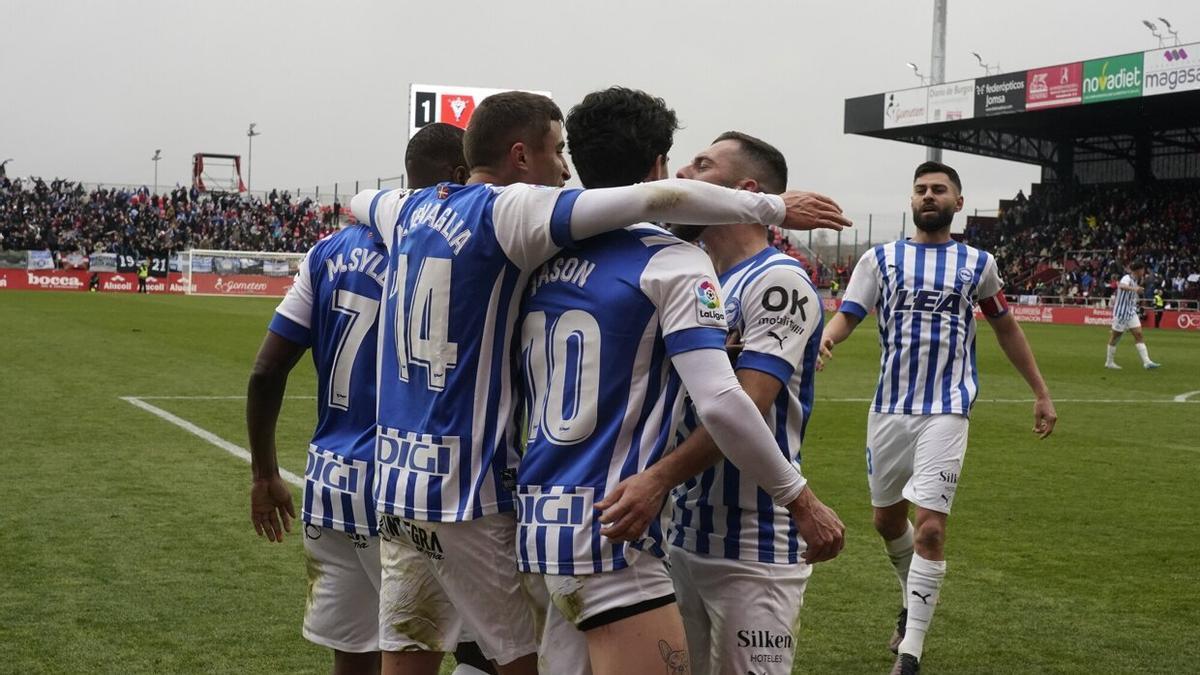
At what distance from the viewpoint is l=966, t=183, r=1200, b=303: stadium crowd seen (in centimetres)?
4538

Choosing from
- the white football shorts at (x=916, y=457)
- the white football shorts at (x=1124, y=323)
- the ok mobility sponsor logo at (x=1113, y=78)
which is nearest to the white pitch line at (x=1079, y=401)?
the white football shorts at (x=1124, y=323)

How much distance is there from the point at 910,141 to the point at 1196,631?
155 ft

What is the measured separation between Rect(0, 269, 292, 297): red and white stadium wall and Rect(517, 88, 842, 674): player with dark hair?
163 feet

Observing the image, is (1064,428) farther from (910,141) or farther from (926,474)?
(910,141)

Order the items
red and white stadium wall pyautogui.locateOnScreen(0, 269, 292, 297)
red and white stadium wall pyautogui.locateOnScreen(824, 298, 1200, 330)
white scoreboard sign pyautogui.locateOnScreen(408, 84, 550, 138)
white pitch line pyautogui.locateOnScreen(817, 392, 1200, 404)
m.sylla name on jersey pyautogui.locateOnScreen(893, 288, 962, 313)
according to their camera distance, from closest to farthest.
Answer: m.sylla name on jersey pyautogui.locateOnScreen(893, 288, 962, 313) → white pitch line pyautogui.locateOnScreen(817, 392, 1200, 404) → white scoreboard sign pyautogui.locateOnScreen(408, 84, 550, 138) → red and white stadium wall pyautogui.locateOnScreen(824, 298, 1200, 330) → red and white stadium wall pyautogui.locateOnScreen(0, 269, 292, 297)

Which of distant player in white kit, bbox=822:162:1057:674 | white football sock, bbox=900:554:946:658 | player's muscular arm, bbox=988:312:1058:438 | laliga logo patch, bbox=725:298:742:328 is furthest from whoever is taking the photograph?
player's muscular arm, bbox=988:312:1058:438

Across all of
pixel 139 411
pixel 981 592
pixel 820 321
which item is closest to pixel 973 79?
pixel 139 411

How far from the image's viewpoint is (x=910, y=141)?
168 ft

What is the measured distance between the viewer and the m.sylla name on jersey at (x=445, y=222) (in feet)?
9.52

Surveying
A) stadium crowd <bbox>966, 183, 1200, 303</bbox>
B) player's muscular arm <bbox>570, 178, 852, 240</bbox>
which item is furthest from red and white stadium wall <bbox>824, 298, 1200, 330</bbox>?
player's muscular arm <bbox>570, 178, 852, 240</bbox>

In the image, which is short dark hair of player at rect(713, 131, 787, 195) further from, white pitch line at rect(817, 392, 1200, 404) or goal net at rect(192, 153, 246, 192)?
goal net at rect(192, 153, 246, 192)

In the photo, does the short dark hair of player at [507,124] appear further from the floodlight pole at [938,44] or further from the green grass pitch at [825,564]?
the floodlight pole at [938,44]

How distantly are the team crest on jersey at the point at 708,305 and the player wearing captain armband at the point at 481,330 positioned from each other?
0.18m

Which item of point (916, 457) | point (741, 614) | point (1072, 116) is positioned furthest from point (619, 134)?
point (1072, 116)
